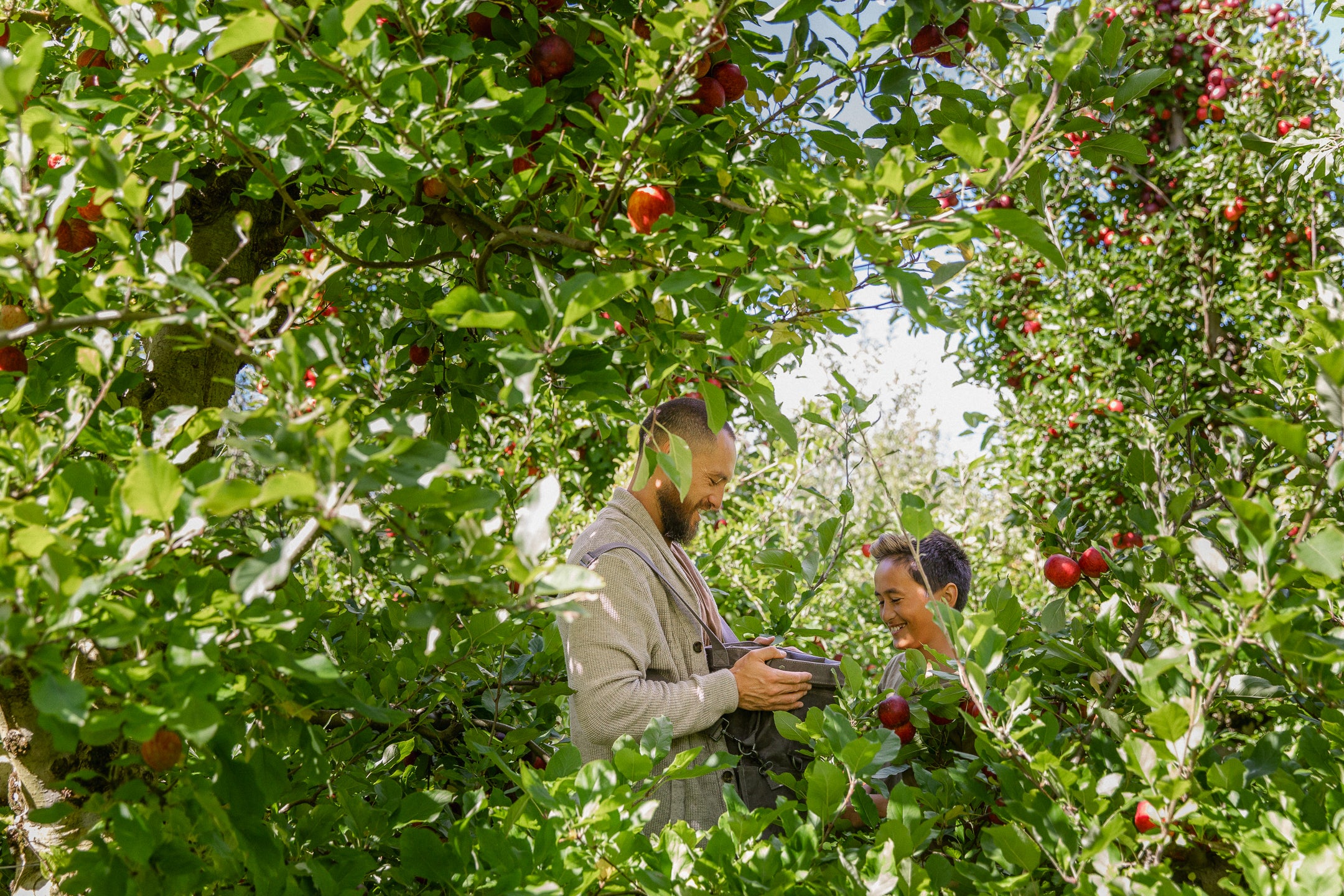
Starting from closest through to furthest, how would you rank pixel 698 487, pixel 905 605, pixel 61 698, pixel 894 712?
pixel 61 698, pixel 894 712, pixel 698 487, pixel 905 605

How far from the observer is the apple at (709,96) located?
4.38 feet

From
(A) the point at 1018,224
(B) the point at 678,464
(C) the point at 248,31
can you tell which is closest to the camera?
(C) the point at 248,31

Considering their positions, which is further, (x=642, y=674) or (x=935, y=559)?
(x=935, y=559)

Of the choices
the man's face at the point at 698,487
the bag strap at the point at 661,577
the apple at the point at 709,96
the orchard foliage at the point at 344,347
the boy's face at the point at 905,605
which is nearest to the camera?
the orchard foliage at the point at 344,347

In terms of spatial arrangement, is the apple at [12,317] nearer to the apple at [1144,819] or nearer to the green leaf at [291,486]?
the green leaf at [291,486]

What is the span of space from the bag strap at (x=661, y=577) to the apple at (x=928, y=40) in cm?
101

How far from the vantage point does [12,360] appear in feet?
4.56

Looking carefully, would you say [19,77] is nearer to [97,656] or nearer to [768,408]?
[97,656]

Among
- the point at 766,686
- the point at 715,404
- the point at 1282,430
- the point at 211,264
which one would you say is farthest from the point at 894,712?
the point at 211,264

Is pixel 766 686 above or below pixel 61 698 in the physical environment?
below

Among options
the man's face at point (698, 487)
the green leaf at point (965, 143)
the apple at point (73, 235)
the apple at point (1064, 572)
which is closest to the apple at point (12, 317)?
the apple at point (73, 235)

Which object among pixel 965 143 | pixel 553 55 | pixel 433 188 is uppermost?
pixel 553 55

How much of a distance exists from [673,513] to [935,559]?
82cm

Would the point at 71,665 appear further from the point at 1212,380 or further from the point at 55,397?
the point at 1212,380
